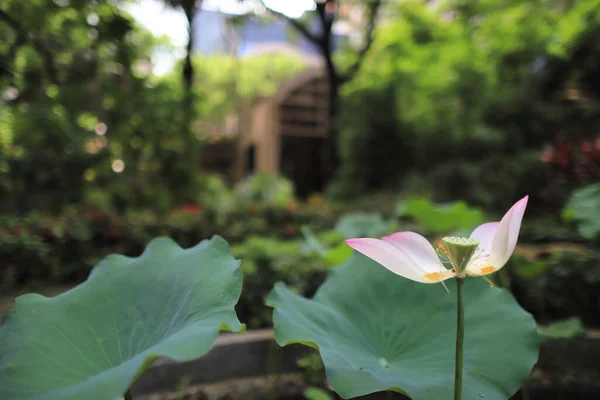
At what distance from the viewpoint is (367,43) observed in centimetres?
815

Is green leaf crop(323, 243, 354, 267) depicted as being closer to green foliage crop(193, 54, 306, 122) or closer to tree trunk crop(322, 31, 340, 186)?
tree trunk crop(322, 31, 340, 186)

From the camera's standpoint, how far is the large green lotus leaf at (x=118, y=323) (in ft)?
1.90

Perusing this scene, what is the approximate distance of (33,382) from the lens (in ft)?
2.09

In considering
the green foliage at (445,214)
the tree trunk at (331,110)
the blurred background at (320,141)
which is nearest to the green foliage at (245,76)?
the blurred background at (320,141)

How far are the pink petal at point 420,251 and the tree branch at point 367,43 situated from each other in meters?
8.03

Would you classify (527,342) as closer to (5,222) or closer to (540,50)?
A: (5,222)

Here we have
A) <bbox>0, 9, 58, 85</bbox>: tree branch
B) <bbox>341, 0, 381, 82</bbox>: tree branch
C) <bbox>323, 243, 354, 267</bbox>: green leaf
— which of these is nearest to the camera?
<bbox>323, 243, 354, 267</bbox>: green leaf

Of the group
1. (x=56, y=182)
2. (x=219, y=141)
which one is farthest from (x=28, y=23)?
(x=219, y=141)

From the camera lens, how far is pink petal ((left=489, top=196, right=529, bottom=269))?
23.8 inches

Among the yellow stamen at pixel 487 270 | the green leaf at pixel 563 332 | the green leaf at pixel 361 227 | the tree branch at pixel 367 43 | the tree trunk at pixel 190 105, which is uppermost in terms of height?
the tree branch at pixel 367 43

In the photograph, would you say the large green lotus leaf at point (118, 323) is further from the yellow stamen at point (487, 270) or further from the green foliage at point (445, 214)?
the green foliage at point (445, 214)

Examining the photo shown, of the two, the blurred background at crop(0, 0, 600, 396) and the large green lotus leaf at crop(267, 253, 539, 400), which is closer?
the large green lotus leaf at crop(267, 253, 539, 400)

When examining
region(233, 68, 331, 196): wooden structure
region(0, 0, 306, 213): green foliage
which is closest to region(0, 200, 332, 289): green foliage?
region(0, 0, 306, 213): green foliage

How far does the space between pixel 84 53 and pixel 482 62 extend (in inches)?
246
